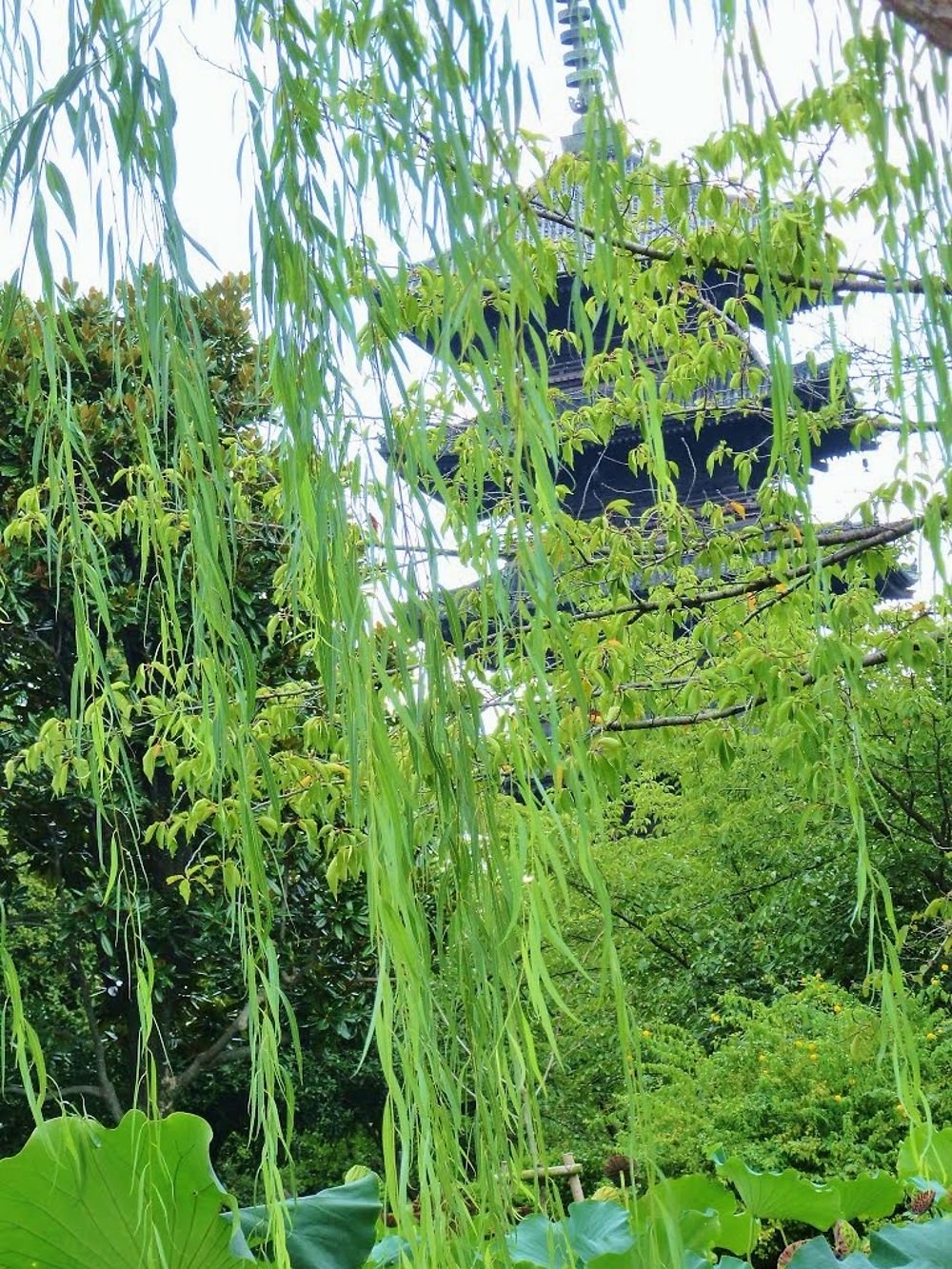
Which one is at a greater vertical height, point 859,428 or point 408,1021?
point 859,428

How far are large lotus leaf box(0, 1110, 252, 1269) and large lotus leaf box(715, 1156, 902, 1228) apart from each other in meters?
0.90

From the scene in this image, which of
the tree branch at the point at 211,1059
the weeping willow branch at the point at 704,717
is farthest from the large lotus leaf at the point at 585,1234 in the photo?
the tree branch at the point at 211,1059

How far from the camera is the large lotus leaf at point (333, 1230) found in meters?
1.38

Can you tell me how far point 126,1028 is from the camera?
5.68 meters

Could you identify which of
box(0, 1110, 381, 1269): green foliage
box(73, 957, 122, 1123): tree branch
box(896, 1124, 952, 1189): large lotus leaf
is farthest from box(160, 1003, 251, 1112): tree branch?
box(0, 1110, 381, 1269): green foliage

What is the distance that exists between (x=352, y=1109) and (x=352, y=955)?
0.99 meters

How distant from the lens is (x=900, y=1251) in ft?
4.75

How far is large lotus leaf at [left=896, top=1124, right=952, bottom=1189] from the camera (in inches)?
33.9

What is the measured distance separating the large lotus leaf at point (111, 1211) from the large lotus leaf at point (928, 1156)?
519 millimetres

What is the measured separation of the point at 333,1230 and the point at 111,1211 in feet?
1.08

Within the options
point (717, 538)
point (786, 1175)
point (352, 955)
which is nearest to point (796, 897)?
point (352, 955)

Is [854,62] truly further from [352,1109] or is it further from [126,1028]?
[352,1109]

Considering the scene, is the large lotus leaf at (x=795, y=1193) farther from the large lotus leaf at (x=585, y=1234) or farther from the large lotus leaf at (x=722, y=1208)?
the large lotus leaf at (x=585, y=1234)

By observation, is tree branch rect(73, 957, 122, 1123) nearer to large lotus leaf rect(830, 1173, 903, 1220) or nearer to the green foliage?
large lotus leaf rect(830, 1173, 903, 1220)
